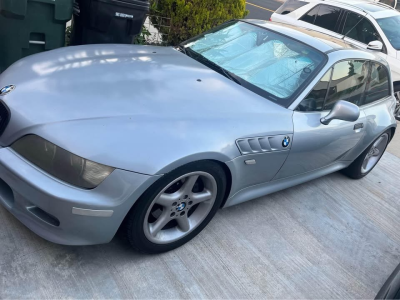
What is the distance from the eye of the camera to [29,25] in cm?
411

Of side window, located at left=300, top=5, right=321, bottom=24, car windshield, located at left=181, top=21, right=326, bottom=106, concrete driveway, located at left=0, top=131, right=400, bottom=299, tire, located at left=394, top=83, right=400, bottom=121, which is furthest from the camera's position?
side window, located at left=300, top=5, right=321, bottom=24

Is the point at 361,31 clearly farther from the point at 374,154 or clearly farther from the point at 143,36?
the point at 143,36

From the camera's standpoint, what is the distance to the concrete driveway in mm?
2365

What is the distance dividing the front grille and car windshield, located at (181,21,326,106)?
164 cm

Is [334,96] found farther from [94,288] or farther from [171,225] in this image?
[94,288]

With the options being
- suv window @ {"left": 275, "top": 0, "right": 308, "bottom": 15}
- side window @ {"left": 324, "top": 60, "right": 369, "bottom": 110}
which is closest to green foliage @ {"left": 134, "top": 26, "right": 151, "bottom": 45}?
suv window @ {"left": 275, "top": 0, "right": 308, "bottom": 15}

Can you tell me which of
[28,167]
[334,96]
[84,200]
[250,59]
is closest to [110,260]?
[84,200]

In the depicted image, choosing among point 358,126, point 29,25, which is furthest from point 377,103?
point 29,25

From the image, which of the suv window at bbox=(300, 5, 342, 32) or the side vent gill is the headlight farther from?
the suv window at bbox=(300, 5, 342, 32)

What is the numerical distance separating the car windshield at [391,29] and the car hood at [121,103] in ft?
16.6

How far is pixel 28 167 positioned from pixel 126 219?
593mm

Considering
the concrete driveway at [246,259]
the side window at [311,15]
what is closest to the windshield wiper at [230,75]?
the concrete driveway at [246,259]

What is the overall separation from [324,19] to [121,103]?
597 cm

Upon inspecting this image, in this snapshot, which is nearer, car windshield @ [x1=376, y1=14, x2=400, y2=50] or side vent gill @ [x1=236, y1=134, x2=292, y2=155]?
side vent gill @ [x1=236, y1=134, x2=292, y2=155]
